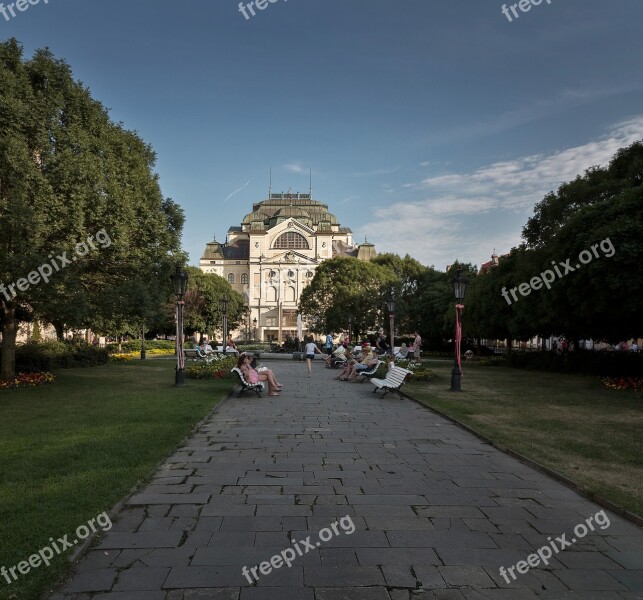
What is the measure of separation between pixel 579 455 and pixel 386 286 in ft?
150

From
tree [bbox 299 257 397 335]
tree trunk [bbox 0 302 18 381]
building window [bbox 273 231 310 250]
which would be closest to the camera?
tree trunk [bbox 0 302 18 381]

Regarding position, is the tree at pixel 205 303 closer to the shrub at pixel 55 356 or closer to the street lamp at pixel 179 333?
the shrub at pixel 55 356

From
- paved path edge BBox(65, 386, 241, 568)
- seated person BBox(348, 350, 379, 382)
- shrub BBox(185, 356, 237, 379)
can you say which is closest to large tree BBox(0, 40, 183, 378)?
shrub BBox(185, 356, 237, 379)

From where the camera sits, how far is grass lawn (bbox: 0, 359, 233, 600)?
4.34 metres

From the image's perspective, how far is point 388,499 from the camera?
5.52 meters

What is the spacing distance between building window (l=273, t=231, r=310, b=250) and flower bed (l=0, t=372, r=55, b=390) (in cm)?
7444

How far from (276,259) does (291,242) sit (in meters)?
4.06

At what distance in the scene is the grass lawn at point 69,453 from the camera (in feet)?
14.2

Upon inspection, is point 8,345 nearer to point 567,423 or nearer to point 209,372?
point 209,372

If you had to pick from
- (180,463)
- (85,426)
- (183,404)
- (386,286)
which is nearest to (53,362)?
(183,404)

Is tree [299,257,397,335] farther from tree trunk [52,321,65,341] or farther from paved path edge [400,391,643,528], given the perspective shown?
paved path edge [400,391,643,528]

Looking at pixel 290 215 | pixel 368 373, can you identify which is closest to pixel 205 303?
pixel 290 215

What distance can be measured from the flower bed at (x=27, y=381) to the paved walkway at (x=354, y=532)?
10.9m

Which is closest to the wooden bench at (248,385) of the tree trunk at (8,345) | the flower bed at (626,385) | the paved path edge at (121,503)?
the paved path edge at (121,503)
